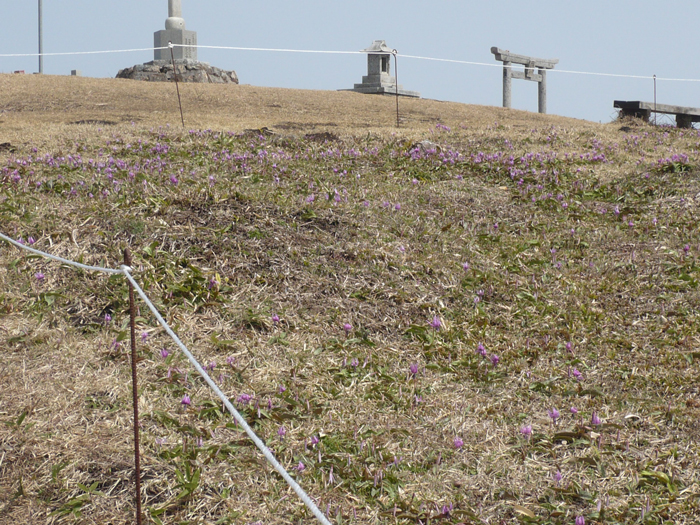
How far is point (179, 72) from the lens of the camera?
25.1 m

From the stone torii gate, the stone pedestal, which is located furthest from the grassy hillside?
the stone pedestal

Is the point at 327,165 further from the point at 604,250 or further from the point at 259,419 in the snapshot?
the point at 259,419

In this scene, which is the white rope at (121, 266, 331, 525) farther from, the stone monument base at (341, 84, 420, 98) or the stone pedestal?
the stone pedestal

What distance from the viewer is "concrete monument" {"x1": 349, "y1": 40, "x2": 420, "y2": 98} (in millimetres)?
25656

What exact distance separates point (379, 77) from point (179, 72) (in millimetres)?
8030

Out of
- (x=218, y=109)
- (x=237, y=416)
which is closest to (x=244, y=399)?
(x=237, y=416)

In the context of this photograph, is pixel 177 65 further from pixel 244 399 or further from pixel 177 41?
pixel 244 399

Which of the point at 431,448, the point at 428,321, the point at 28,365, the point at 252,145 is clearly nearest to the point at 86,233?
the point at 28,365

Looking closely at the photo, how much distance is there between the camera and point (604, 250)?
21.0ft

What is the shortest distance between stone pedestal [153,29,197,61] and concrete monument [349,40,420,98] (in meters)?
7.22

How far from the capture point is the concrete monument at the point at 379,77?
2566 cm

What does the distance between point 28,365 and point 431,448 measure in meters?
2.68

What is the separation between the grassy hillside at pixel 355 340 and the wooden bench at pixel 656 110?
805cm

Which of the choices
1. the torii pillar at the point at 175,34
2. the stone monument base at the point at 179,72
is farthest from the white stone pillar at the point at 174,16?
the stone monument base at the point at 179,72
